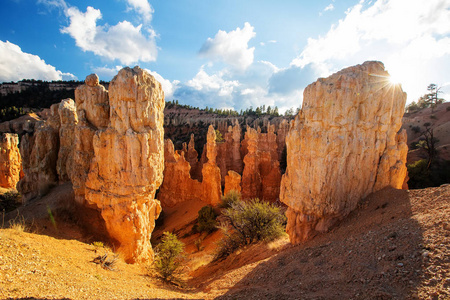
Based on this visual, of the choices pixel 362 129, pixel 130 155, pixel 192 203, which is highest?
pixel 362 129

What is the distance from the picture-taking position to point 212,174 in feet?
71.8

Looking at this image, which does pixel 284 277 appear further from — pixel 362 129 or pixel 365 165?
pixel 362 129

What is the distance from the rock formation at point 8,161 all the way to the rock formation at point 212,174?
859 inches

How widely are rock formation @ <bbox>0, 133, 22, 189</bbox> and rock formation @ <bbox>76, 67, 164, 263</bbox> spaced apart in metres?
22.5

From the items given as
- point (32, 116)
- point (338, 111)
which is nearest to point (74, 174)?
point (338, 111)

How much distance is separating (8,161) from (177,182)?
1871 centimetres

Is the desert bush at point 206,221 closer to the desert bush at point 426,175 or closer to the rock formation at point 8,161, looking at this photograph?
the desert bush at point 426,175

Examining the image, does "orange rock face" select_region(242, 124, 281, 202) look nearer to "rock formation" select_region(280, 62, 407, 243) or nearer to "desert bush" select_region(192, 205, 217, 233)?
"desert bush" select_region(192, 205, 217, 233)

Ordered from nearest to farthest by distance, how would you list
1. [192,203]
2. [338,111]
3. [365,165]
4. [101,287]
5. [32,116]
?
[101,287] → [338,111] → [365,165] → [192,203] → [32,116]

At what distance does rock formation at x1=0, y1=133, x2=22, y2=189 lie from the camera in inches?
965

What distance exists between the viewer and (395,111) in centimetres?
953

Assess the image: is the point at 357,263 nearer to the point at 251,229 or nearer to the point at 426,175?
the point at 251,229

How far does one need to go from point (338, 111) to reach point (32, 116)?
68.9 m

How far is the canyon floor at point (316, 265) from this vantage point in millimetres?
4777
